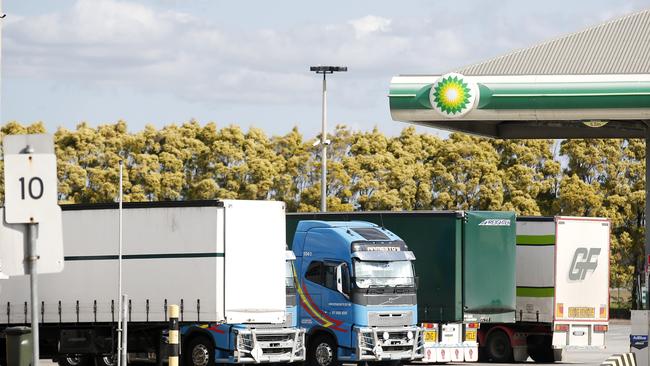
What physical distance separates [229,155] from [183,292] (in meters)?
40.3

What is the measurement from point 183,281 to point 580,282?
10.9m

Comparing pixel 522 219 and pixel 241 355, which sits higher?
pixel 522 219

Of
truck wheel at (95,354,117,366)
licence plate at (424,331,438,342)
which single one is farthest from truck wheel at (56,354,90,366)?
licence plate at (424,331,438,342)

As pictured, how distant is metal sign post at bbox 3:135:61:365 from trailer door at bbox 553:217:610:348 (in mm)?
22443

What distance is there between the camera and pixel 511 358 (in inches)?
1388

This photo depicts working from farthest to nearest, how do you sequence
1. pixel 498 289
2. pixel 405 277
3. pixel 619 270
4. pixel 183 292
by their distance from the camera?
pixel 619 270, pixel 498 289, pixel 405 277, pixel 183 292

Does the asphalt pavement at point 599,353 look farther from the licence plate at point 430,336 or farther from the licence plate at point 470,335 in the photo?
the licence plate at point 430,336

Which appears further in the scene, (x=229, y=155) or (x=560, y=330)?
(x=229, y=155)

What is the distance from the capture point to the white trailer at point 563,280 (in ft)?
114

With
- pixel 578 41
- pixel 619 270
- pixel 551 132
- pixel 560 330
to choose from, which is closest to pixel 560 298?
pixel 560 330

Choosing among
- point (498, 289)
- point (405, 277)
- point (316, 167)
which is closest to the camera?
point (405, 277)

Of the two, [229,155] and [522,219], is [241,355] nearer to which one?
[522,219]

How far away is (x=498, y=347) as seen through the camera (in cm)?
3541

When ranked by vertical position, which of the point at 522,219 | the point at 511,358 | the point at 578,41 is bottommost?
the point at 511,358
